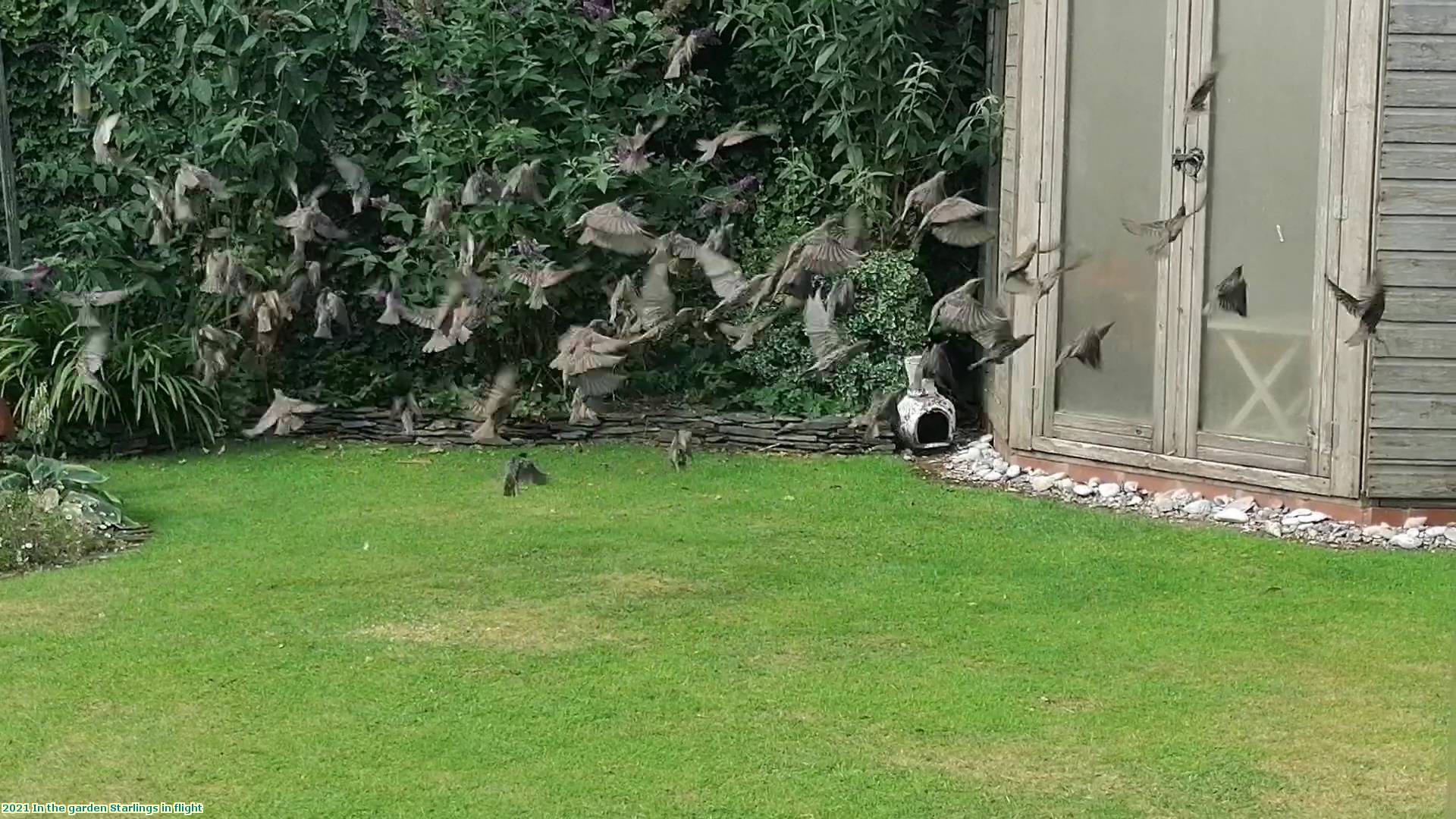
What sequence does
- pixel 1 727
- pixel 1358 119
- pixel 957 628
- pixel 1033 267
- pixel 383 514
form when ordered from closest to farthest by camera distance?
pixel 1 727, pixel 957 628, pixel 1358 119, pixel 383 514, pixel 1033 267

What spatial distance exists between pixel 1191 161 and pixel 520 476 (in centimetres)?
306

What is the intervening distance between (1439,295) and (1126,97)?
1.51m

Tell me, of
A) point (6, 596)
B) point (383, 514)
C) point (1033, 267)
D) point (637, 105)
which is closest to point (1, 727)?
point (6, 596)

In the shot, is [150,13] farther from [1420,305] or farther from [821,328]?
[1420,305]

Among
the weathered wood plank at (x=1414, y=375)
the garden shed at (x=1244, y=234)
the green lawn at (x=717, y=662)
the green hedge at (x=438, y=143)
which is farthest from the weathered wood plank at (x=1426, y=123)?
the green hedge at (x=438, y=143)

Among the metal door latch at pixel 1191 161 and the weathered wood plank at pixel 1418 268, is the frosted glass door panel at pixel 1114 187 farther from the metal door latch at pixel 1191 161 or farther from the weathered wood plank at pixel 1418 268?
the weathered wood plank at pixel 1418 268

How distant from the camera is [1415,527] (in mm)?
6613

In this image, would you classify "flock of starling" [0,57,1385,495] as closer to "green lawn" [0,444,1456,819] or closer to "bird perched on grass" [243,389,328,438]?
"bird perched on grass" [243,389,328,438]

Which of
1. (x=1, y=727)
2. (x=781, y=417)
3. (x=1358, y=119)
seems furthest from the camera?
(x=781, y=417)

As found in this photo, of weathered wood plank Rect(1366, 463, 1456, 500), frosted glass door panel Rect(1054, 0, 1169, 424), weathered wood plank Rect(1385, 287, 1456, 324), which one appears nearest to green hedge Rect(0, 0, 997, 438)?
frosted glass door panel Rect(1054, 0, 1169, 424)

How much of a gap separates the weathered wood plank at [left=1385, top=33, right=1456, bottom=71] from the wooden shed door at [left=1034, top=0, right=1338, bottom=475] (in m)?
0.23

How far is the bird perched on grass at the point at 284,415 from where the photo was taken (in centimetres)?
809

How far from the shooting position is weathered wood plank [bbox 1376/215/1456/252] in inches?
255

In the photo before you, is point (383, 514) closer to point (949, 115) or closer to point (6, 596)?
point (6, 596)
